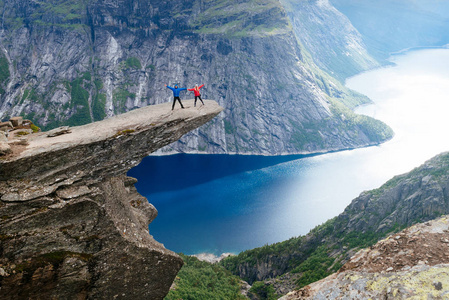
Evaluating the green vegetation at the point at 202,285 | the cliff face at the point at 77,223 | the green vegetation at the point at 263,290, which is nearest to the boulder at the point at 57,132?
the cliff face at the point at 77,223

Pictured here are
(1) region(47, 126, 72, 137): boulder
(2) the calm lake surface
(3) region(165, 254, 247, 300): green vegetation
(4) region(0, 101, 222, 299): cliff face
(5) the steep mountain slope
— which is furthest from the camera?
(2) the calm lake surface

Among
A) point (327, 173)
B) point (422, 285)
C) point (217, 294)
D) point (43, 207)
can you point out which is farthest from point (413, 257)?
point (327, 173)

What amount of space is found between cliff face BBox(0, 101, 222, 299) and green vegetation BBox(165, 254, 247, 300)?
63.6ft

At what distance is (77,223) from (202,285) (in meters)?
35.8

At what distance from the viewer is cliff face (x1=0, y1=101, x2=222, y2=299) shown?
1725cm

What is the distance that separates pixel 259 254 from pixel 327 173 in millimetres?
103481

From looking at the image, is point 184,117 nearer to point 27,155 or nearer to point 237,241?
point 27,155

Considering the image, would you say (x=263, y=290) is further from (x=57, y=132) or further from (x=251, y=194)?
(x=251, y=194)

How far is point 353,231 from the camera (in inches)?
2864

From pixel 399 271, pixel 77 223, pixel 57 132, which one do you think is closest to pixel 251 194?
pixel 57 132

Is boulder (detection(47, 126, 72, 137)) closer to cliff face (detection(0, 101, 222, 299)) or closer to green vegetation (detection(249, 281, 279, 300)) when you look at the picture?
cliff face (detection(0, 101, 222, 299))

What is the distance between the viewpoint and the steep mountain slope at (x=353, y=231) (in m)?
63.2

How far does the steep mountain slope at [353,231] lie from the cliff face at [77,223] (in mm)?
45136

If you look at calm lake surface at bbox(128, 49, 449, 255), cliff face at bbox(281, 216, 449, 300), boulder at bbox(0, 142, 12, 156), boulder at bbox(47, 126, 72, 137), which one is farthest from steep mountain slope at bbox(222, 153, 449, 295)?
boulder at bbox(0, 142, 12, 156)
